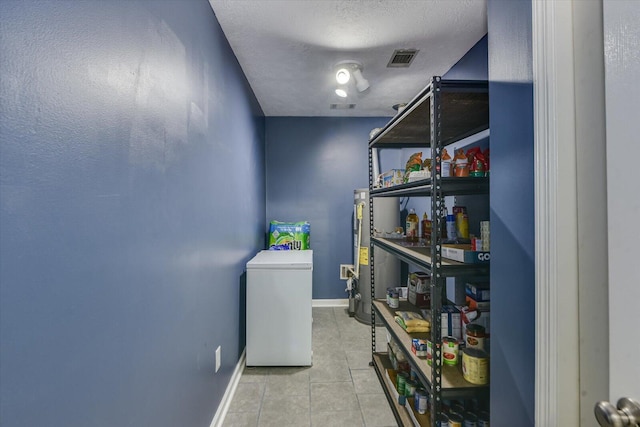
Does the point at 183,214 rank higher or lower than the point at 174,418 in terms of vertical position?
higher

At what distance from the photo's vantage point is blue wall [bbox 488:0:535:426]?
2.69ft

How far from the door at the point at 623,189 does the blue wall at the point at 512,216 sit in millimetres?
210

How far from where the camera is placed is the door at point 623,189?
0.54 meters

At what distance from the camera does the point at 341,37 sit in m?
2.00

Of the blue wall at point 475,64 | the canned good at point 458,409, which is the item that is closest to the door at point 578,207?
the canned good at point 458,409

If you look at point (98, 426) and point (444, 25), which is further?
point (444, 25)

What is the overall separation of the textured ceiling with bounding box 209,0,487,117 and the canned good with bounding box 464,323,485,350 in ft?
5.95

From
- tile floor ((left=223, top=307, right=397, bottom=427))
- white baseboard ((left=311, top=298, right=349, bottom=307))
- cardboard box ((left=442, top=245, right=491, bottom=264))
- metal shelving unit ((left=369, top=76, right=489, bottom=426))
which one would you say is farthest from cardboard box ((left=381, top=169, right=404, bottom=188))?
white baseboard ((left=311, top=298, right=349, bottom=307))

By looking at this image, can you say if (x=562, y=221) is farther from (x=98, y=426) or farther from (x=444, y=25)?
(x=444, y=25)

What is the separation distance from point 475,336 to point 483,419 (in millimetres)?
426

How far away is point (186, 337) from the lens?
1.29 m

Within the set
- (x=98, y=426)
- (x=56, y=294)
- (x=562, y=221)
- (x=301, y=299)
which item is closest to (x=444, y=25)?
(x=562, y=221)

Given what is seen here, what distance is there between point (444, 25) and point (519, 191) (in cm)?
157

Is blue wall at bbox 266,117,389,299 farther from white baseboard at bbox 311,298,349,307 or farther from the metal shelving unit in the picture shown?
the metal shelving unit
